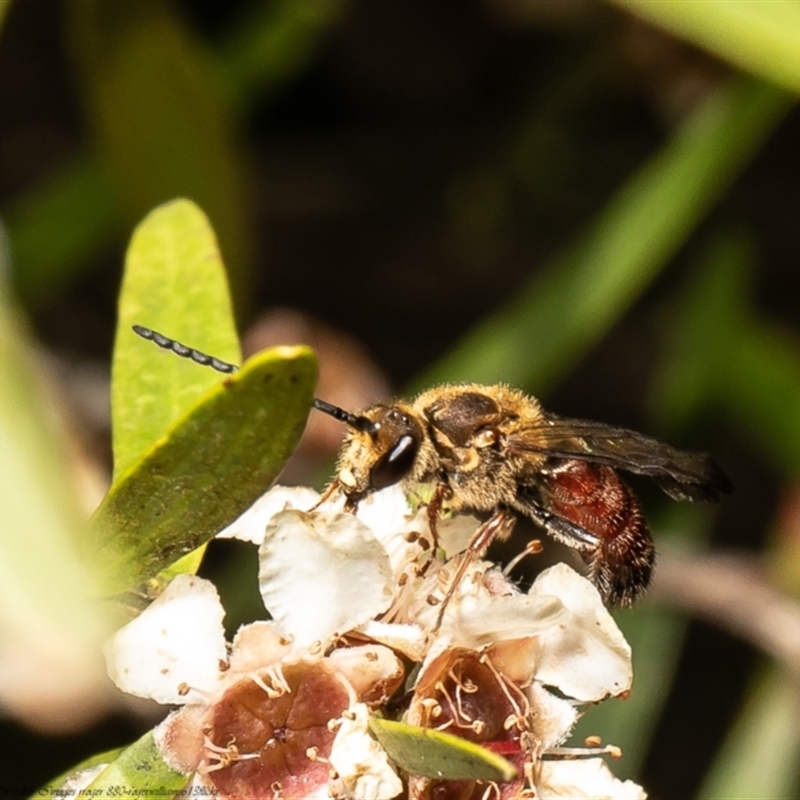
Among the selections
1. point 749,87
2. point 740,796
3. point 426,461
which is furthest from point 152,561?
point 749,87

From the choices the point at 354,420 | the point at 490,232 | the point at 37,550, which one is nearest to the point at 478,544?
the point at 354,420

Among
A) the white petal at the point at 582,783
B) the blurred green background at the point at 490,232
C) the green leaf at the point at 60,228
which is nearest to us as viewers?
the white petal at the point at 582,783

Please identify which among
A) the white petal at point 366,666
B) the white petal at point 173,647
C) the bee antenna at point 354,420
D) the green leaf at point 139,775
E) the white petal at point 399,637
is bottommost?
the green leaf at point 139,775

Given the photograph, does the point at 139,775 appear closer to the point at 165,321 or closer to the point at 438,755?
the point at 438,755

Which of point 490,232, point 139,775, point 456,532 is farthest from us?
point 490,232

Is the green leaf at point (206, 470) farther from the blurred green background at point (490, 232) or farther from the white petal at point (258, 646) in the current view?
the blurred green background at point (490, 232)

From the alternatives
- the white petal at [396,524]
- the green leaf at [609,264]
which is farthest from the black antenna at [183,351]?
the green leaf at [609,264]
